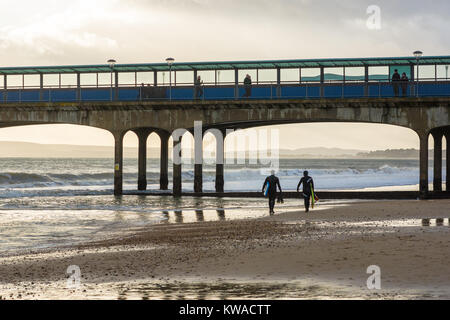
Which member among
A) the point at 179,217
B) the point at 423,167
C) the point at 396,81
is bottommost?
the point at 179,217

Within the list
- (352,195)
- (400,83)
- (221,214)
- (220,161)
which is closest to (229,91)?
(220,161)

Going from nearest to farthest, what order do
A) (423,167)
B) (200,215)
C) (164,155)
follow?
(200,215)
(423,167)
(164,155)

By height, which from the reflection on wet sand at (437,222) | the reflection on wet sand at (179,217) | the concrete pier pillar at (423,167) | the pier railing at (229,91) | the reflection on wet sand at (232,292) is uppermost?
the pier railing at (229,91)

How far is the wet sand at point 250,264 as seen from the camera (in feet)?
31.2

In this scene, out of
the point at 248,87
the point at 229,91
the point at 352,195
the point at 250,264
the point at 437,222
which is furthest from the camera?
the point at 229,91

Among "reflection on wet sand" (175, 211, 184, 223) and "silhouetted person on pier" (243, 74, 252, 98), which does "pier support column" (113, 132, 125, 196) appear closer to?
"silhouetted person on pier" (243, 74, 252, 98)

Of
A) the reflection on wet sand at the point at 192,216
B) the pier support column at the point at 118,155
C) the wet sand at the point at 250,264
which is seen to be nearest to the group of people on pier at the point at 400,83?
the reflection on wet sand at the point at 192,216

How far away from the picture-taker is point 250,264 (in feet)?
38.6

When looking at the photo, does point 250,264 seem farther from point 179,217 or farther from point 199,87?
point 199,87

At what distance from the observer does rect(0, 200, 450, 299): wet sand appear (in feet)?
31.2

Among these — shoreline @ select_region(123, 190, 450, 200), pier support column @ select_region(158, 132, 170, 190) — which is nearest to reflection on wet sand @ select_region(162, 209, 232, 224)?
shoreline @ select_region(123, 190, 450, 200)

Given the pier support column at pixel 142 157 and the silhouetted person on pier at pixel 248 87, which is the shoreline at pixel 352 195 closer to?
the pier support column at pixel 142 157
